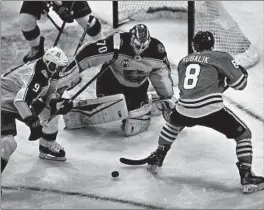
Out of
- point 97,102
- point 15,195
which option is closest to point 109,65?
point 97,102

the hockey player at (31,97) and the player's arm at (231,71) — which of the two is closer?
the player's arm at (231,71)

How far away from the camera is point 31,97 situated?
14.6 ft

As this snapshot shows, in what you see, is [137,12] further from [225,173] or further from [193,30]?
[225,173]

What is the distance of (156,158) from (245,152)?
1.70 feet

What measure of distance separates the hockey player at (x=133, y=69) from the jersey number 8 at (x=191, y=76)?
1.80 feet

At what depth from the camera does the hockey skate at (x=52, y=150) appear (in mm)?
4898

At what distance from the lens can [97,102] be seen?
5.24m

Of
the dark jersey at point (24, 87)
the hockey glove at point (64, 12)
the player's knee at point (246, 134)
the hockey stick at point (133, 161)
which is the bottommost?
the hockey glove at point (64, 12)

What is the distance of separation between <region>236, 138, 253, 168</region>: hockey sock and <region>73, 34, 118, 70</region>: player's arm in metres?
1.06

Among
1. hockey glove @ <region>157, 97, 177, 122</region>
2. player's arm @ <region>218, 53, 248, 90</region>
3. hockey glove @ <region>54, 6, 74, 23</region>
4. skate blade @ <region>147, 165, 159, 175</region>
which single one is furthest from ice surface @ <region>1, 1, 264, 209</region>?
hockey glove @ <region>54, 6, 74, 23</region>

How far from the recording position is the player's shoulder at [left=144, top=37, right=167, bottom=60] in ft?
16.5

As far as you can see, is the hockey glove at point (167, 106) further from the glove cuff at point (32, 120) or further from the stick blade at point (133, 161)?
the glove cuff at point (32, 120)

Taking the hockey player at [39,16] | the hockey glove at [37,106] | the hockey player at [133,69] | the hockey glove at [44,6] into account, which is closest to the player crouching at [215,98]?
the hockey player at [133,69]

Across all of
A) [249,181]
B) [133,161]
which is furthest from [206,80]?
[133,161]
